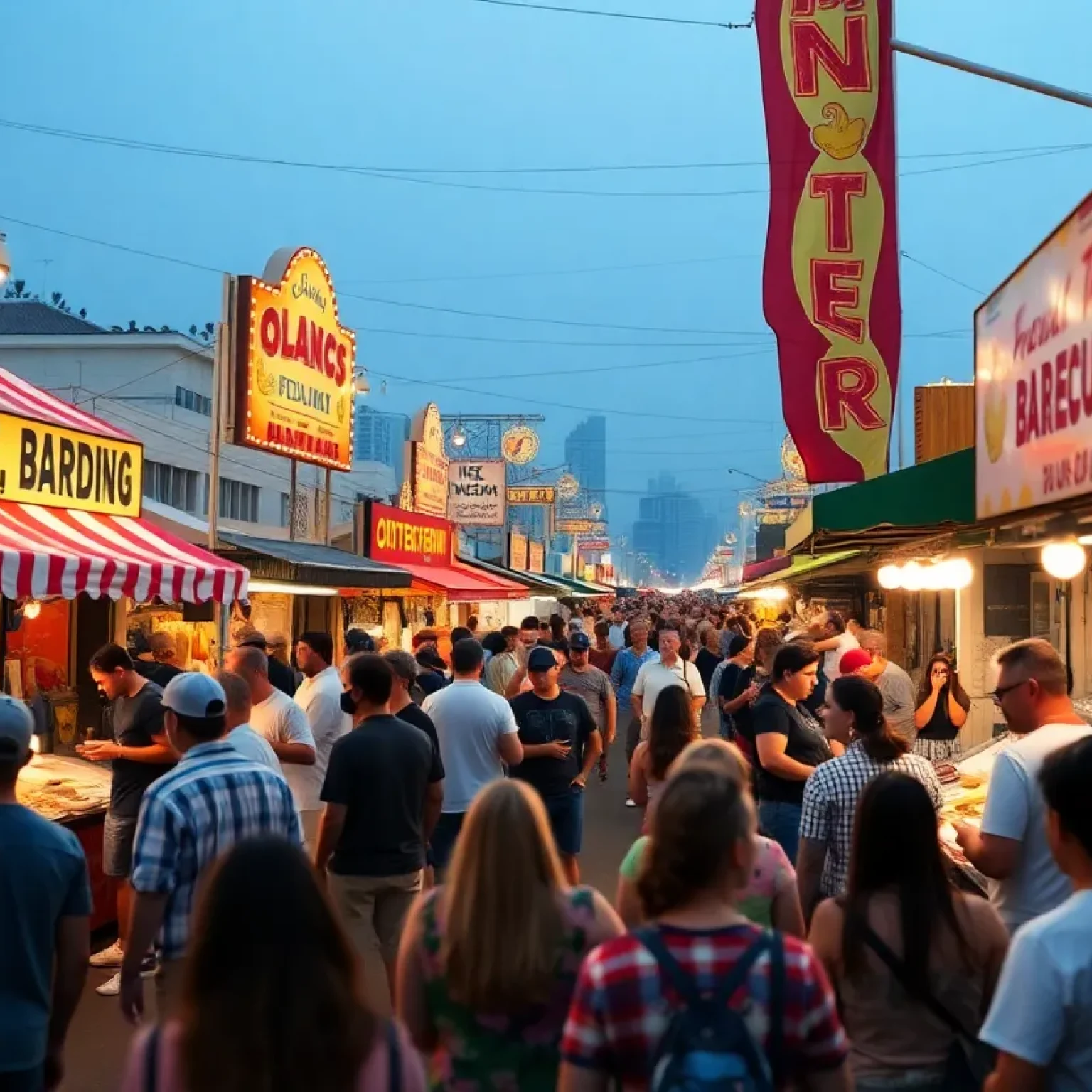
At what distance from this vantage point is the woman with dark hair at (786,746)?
689 centimetres

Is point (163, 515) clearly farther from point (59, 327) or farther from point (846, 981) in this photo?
point (59, 327)

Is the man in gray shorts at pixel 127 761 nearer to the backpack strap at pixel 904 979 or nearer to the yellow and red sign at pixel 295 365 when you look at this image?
the backpack strap at pixel 904 979

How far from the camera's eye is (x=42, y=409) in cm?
1054

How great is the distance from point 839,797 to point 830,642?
28.7 ft

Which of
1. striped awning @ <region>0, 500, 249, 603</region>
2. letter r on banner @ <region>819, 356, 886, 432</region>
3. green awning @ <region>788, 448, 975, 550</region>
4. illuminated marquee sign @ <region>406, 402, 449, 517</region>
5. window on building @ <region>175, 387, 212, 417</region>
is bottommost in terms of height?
striped awning @ <region>0, 500, 249, 603</region>

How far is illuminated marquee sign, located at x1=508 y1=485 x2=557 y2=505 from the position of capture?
53031 mm

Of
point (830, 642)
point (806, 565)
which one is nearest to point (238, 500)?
point (806, 565)

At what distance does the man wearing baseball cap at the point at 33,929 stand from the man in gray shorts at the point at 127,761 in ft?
10.1

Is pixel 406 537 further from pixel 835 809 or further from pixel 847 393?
pixel 835 809

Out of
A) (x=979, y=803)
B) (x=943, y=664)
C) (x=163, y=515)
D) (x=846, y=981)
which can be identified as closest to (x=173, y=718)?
(x=846, y=981)

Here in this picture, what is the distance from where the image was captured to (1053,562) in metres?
7.89

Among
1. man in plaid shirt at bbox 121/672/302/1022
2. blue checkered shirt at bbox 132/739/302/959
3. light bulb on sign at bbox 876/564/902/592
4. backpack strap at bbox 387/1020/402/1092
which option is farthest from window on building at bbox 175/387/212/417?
backpack strap at bbox 387/1020/402/1092

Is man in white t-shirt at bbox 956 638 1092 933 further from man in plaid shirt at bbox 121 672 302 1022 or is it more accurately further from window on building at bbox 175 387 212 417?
window on building at bbox 175 387 212 417

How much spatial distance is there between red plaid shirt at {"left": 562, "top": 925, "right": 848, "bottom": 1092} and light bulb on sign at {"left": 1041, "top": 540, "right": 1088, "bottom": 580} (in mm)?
5728
